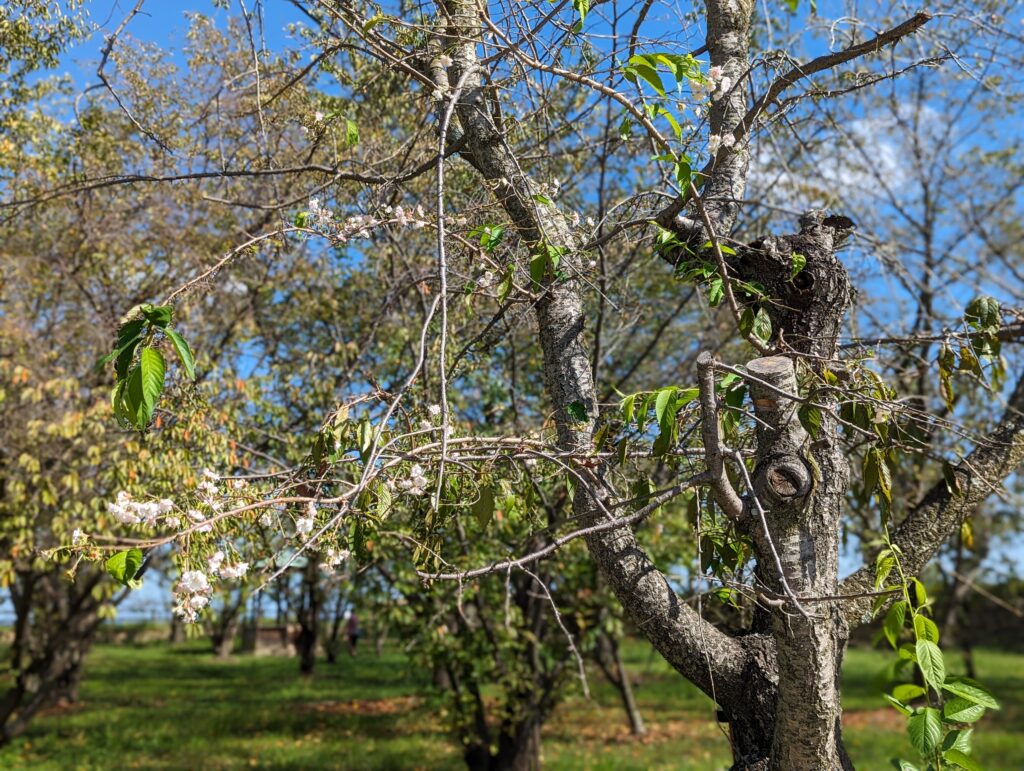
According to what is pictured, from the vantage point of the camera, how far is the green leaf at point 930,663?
2.46 metres

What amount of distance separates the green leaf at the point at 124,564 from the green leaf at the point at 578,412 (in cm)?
160

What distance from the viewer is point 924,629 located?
257 centimetres

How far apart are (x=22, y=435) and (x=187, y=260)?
216 cm

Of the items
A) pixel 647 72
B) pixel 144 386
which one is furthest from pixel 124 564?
pixel 647 72

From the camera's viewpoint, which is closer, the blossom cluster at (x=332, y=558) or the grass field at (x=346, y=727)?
the blossom cluster at (x=332, y=558)

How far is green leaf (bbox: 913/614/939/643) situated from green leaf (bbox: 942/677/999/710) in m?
0.13

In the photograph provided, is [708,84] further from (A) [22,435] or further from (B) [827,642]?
(A) [22,435]

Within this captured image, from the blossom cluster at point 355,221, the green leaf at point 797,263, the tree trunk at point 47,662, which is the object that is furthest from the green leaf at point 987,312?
the tree trunk at point 47,662

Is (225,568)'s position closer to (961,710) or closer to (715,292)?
(715,292)

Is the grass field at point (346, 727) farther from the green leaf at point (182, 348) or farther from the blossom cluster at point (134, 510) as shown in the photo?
the green leaf at point (182, 348)

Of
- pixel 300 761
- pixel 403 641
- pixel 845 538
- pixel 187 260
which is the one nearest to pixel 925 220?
pixel 845 538

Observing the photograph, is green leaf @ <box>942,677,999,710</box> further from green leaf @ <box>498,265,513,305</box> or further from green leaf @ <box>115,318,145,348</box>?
green leaf @ <box>115,318,145,348</box>

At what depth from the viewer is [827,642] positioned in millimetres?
2848

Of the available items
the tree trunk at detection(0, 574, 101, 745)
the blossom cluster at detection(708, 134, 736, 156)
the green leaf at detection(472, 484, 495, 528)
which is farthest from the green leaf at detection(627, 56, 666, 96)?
the tree trunk at detection(0, 574, 101, 745)
